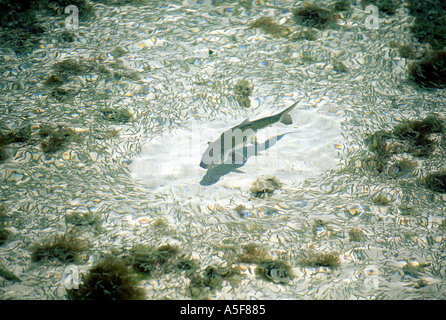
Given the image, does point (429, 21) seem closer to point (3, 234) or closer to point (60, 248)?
point (60, 248)

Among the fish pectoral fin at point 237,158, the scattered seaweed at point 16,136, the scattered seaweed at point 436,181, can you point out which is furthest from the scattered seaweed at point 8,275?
the scattered seaweed at point 436,181

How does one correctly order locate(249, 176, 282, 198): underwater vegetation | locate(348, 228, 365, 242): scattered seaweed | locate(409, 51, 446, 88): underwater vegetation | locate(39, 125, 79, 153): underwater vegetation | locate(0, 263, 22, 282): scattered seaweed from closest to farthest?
locate(0, 263, 22, 282): scattered seaweed, locate(348, 228, 365, 242): scattered seaweed, locate(249, 176, 282, 198): underwater vegetation, locate(39, 125, 79, 153): underwater vegetation, locate(409, 51, 446, 88): underwater vegetation

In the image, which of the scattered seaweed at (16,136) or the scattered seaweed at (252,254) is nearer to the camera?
the scattered seaweed at (252,254)

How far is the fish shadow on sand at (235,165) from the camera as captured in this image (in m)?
5.68

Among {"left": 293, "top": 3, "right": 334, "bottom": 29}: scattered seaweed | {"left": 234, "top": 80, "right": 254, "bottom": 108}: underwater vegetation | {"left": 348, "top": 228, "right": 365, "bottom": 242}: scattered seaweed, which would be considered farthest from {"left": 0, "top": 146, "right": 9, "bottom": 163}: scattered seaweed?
{"left": 293, "top": 3, "right": 334, "bottom": 29}: scattered seaweed

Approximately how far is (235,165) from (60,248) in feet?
9.94

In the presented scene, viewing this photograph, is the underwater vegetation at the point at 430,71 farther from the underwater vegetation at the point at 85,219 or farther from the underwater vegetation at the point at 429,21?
the underwater vegetation at the point at 85,219

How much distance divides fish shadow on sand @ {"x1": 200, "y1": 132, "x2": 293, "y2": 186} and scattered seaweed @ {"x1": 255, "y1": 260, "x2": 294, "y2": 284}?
172 cm

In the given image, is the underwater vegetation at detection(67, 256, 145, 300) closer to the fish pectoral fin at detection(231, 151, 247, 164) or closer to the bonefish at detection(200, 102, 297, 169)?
the bonefish at detection(200, 102, 297, 169)

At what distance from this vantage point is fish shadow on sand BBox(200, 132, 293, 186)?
5.68 metres

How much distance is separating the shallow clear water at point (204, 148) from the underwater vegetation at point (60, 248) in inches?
4.4

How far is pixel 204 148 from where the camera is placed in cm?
615

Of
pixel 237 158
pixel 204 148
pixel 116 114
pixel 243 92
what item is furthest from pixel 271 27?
pixel 116 114

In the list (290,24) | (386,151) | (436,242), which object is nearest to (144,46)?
(290,24)
